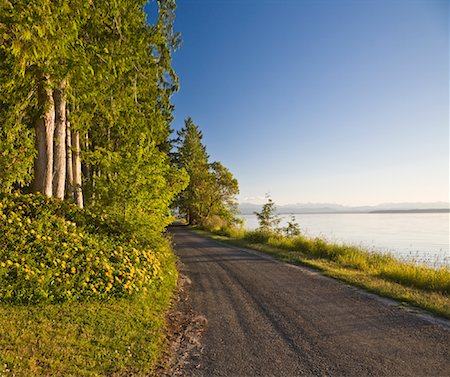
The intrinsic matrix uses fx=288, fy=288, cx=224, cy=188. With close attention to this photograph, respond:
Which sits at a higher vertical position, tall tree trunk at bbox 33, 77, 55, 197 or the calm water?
tall tree trunk at bbox 33, 77, 55, 197

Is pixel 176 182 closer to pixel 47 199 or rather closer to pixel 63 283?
pixel 47 199

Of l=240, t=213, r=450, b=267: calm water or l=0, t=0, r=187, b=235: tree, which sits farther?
l=240, t=213, r=450, b=267: calm water

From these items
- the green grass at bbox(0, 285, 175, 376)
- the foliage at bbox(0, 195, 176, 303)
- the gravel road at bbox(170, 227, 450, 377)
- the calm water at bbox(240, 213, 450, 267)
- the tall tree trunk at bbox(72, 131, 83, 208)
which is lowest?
the calm water at bbox(240, 213, 450, 267)

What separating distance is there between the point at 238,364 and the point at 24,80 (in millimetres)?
8618

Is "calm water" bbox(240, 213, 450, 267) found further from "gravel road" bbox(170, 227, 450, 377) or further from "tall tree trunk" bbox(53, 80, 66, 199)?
"tall tree trunk" bbox(53, 80, 66, 199)

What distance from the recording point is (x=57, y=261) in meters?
5.88

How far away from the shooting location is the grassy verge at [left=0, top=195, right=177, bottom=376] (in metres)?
3.87

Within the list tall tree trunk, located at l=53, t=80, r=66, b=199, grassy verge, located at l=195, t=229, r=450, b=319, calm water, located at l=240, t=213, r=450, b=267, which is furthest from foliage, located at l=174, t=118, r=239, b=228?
tall tree trunk, located at l=53, t=80, r=66, b=199

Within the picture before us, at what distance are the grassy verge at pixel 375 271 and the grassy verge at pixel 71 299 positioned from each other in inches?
229

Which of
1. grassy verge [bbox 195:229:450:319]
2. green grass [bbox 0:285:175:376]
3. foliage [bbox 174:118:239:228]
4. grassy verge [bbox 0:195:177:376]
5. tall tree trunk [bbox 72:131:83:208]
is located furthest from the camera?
foliage [bbox 174:118:239:228]

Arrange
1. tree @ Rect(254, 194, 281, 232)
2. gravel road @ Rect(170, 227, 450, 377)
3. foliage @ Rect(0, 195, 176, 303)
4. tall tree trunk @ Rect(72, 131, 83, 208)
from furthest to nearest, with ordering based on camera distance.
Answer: tree @ Rect(254, 194, 281, 232), tall tree trunk @ Rect(72, 131, 83, 208), foliage @ Rect(0, 195, 176, 303), gravel road @ Rect(170, 227, 450, 377)

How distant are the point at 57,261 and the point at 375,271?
32.3 feet

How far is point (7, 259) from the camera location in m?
5.52

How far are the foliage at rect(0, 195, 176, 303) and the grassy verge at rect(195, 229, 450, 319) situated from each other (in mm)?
6230
